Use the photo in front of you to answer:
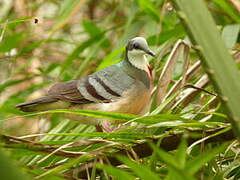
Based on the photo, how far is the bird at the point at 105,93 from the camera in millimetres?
1567

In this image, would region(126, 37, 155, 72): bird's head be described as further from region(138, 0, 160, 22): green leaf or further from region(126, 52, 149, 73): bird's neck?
region(138, 0, 160, 22): green leaf

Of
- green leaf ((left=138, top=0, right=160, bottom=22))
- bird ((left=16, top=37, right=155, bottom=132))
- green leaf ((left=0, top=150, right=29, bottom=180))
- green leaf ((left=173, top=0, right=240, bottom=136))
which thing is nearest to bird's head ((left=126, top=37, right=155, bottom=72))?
bird ((left=16, top=37, right=155, bottom=132))

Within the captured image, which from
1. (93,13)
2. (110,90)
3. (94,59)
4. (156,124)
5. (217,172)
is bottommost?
(217,172)

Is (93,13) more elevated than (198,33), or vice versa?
(93,13)

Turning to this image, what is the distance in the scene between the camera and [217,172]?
0.92 meters

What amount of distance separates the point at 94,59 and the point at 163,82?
1280 millimetres

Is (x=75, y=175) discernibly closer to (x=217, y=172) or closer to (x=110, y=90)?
(x=217, y=172)

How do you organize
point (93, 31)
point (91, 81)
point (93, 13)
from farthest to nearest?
point (93, 13), point (93, 31), point (91, 81)

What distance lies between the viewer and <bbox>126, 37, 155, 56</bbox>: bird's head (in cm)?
157

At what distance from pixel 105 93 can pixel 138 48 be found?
0.56 ft

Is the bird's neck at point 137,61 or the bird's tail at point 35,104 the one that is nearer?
the bird's tail at point 35,104

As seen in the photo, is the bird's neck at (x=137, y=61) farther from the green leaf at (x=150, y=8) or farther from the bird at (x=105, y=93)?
the green leaf at (x=150, y=8)

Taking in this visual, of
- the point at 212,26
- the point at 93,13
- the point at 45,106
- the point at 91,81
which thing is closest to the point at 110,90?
the point at 91,81

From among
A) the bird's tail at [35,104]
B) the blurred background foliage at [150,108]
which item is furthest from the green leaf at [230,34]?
the bird's tail at [35,104]
